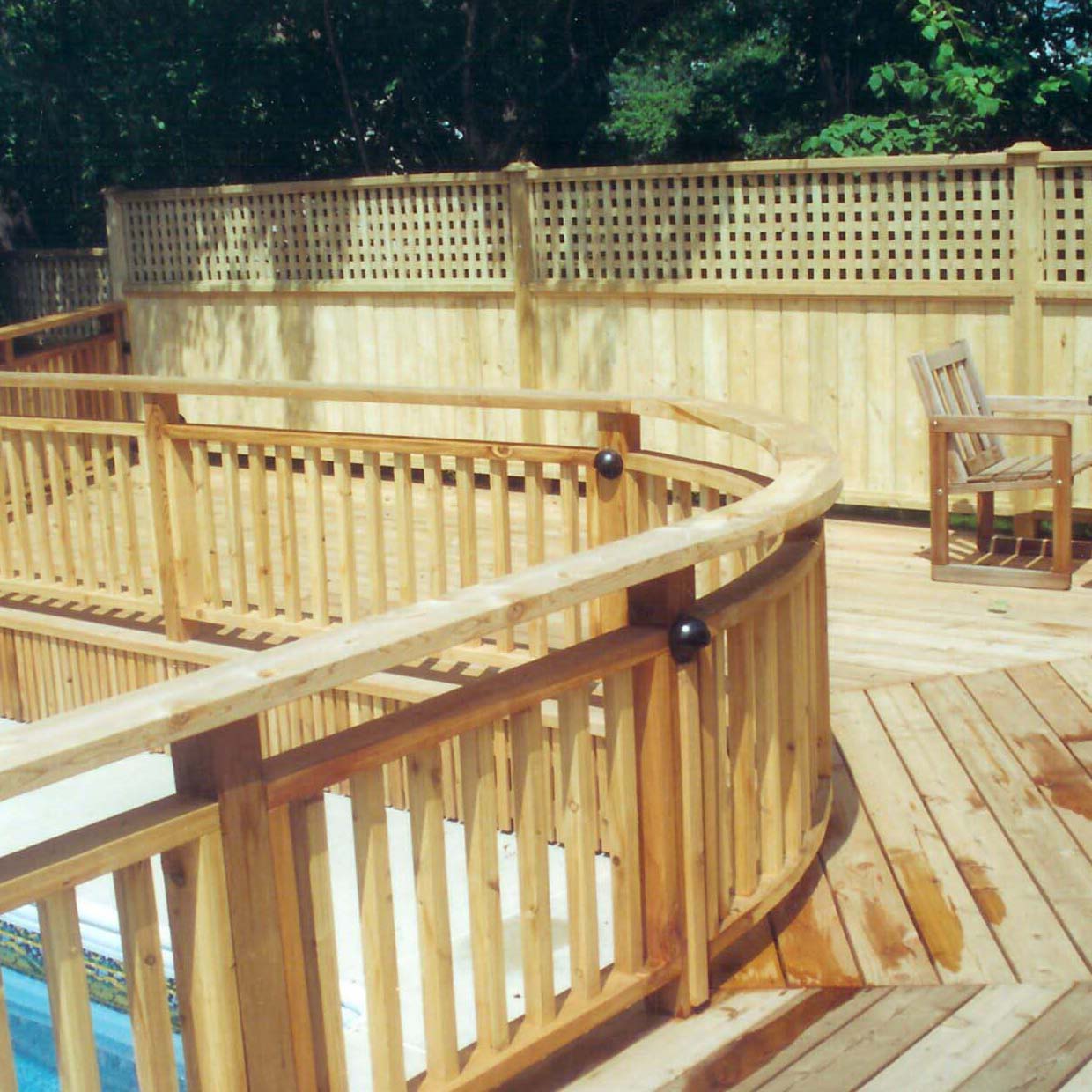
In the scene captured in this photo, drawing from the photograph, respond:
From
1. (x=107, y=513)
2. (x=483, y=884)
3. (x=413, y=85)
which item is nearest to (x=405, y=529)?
(x=107, y=513)

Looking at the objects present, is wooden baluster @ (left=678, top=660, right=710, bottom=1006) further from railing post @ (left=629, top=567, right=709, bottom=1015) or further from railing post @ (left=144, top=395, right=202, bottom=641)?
railing post @ (left=144, top=395, right=202, bottom=641)

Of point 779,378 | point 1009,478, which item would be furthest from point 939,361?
point 779,378

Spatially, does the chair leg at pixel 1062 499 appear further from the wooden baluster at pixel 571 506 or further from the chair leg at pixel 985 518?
the wooden baluster at pixel 571 506

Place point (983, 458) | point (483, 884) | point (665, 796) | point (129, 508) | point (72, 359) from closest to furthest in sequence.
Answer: point (483, 884), point (665, 796), point (129, 508), point (983, 458), point (72, 359)

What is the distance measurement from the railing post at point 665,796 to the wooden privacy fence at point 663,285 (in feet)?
16.0

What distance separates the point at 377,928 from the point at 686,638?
30.7 inches

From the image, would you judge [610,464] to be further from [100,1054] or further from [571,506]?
[100,1054]

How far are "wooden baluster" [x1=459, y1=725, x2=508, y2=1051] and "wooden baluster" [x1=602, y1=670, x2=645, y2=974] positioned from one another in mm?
311

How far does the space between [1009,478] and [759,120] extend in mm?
8271

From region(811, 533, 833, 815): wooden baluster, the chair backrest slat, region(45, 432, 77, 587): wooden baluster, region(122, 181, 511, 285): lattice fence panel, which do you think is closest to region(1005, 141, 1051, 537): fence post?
the chair backrest slat

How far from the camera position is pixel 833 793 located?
4215mm

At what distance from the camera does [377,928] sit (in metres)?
2.39

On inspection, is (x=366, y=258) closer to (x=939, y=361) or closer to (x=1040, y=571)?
(x=939, y=361)

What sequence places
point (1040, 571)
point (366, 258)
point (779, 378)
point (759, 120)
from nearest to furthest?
point (1040, 571)
point (779, 378)
point (366, 258)
point (759, 120)
